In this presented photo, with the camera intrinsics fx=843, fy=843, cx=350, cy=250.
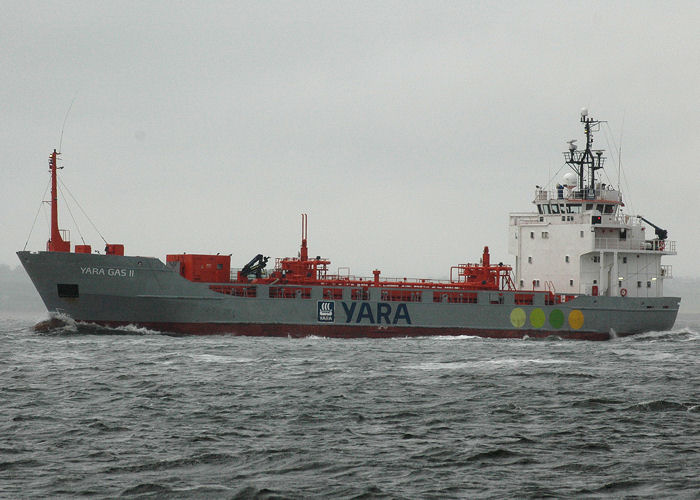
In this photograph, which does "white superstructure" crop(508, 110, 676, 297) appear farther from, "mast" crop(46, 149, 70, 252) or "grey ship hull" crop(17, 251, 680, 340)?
"mast" crop(46, 149, 70, 252)

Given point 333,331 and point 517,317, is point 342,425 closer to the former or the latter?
point 333,331

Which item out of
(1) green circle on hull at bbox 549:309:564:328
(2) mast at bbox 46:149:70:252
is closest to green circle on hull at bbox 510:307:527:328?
(1) green circle on hull at bbox 549:309:564:328

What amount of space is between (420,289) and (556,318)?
307 inches

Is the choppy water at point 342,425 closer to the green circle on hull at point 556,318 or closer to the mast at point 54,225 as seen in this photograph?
the mast at point 54,225

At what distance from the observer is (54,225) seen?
42.1 m

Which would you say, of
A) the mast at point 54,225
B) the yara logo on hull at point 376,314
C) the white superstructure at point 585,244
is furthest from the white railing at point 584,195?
the mast at point 54,225

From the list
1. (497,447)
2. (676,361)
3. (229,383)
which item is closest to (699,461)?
(497,447)

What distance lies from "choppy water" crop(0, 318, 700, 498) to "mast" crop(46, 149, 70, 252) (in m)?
9.30

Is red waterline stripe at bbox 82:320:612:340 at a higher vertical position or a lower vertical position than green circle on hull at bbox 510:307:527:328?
lower

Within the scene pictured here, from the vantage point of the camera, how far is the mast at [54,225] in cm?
4172

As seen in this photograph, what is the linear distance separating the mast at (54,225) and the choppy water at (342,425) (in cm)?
930

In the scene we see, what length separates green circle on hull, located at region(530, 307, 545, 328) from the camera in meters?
46.0

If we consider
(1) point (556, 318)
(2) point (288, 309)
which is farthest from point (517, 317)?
(2) point (288, 309)

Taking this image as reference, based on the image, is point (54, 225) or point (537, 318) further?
point (537, 318)
